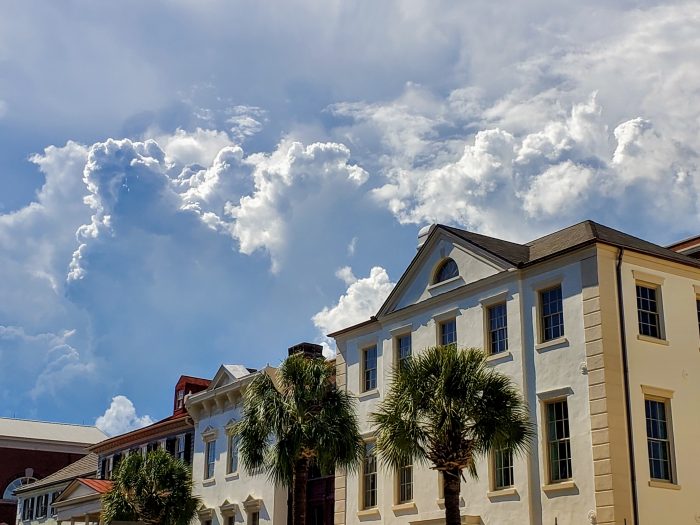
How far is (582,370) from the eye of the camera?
94.7 ft

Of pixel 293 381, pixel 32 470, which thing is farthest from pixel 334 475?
pixel 32 470

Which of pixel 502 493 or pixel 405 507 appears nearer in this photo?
pixel 502 493

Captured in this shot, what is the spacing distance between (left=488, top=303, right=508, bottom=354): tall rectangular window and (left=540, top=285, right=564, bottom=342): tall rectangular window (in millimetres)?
1539

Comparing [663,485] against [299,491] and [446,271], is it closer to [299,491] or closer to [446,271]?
[446,271]

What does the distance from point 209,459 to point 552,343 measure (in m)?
23.6

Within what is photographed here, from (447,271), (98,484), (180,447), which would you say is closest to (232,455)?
(180,447)

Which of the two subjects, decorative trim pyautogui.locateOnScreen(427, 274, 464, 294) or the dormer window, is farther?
the dormer window

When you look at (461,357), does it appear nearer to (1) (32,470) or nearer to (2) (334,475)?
(2) (334,475)

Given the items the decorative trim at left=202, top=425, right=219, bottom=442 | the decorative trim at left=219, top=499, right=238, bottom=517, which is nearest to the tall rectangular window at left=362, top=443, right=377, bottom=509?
the decorative trim at left=219, top=499, right=238, bottom=517

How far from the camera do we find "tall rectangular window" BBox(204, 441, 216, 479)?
48.2 metres

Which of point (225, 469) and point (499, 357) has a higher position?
point (499, 357)

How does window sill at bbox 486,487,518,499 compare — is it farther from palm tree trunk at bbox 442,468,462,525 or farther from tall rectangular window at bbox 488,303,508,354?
tall rectangular window at bbox 488,303,508,354

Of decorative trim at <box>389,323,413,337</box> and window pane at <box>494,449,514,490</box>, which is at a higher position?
decorative trim at <box>389,323,413,337</box>

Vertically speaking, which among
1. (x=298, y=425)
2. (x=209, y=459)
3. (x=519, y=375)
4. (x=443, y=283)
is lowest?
(x=298, y=425)
